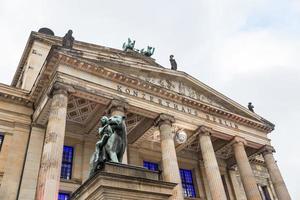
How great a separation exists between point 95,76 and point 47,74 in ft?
10.1

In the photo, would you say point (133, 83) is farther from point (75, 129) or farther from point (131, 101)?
point (75, 129)

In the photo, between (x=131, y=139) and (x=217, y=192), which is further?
(x=131, y=139)

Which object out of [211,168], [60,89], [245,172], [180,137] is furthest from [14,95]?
[245,172]

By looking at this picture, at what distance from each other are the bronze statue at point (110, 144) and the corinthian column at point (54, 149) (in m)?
8.32

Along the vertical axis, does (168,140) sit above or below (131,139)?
below

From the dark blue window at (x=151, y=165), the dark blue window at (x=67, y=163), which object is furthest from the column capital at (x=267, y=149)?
the dark blue window at (x=67, y=163)

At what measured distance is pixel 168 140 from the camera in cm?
1975

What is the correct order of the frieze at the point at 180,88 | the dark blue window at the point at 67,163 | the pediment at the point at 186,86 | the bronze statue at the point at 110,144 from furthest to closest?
the frieze at the point at 180,88 → the pediment at the point at 186,86 → the dark blue window at the point at 67,163 → the bronze statue at the point at 110,144

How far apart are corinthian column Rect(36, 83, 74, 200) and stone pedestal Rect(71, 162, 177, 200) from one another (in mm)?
8476

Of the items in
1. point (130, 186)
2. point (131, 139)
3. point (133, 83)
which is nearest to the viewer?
point (130, 186)

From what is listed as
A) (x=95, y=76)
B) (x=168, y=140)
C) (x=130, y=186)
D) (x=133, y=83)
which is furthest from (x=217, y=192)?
(x=130, y=186)

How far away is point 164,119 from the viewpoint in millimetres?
20734

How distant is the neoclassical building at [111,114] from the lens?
58.1ft

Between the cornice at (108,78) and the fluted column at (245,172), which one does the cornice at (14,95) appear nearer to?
the cornice at (108,78)
